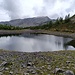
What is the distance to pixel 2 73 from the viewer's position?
12.9 metres

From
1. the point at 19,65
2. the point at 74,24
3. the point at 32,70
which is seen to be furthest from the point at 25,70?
the point at 74,24

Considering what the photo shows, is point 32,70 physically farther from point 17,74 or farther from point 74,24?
point 74,24

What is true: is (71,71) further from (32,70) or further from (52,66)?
(32,70)

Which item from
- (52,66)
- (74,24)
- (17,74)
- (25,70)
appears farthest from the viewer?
(74,24)

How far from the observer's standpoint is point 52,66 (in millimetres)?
15023

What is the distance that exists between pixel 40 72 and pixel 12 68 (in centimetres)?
282

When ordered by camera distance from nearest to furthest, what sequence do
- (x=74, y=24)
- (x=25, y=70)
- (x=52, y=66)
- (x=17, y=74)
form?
(x=17, y=74) → (x=25, y=70) → (x=52, y=66) → (x=74, y=24)

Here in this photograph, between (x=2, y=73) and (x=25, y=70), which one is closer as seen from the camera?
(x=2, y=73)

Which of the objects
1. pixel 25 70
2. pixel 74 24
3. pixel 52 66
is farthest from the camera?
pixel 74 24

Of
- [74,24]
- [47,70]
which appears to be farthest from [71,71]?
[74,24]

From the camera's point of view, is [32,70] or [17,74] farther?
[32,70]

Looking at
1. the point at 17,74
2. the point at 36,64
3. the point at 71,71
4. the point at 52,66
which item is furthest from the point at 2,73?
the point at 71,71

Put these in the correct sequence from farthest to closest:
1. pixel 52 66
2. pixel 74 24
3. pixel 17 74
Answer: pixel 74 24 < pixel 52 66 < pixel 17 74

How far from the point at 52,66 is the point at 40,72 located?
2.10 meters
